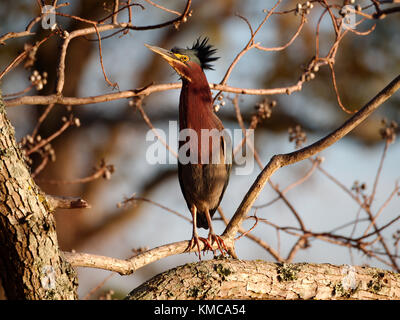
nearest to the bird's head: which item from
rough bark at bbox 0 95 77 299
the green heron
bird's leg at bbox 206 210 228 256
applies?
the green heron

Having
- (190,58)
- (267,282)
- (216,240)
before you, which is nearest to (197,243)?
(216,240)

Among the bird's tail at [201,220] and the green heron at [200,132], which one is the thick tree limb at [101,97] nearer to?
the green heron at [200,132]

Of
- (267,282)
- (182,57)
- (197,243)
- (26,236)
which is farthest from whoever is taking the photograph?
(182,57)

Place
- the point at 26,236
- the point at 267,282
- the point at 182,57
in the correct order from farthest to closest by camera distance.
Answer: the point at 182,57
the point at 267,282
the point at 26,236

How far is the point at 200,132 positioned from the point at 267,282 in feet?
3.29

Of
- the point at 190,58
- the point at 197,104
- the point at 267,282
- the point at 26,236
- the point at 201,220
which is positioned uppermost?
the point at 190,58

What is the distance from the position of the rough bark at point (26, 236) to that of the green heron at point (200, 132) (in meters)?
0.93

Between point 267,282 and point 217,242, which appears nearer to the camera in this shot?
point 267,282

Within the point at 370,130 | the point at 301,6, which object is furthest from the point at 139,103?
the point at 370,130

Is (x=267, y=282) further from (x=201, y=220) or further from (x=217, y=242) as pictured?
(x=201, y=220)

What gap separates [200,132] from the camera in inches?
111

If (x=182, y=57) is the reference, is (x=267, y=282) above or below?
below

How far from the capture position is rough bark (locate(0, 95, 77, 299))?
1861 millimetres

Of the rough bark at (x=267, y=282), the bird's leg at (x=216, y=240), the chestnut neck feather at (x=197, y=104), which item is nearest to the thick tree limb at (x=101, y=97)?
the chestnut neck feather at (x=197, y=104)
